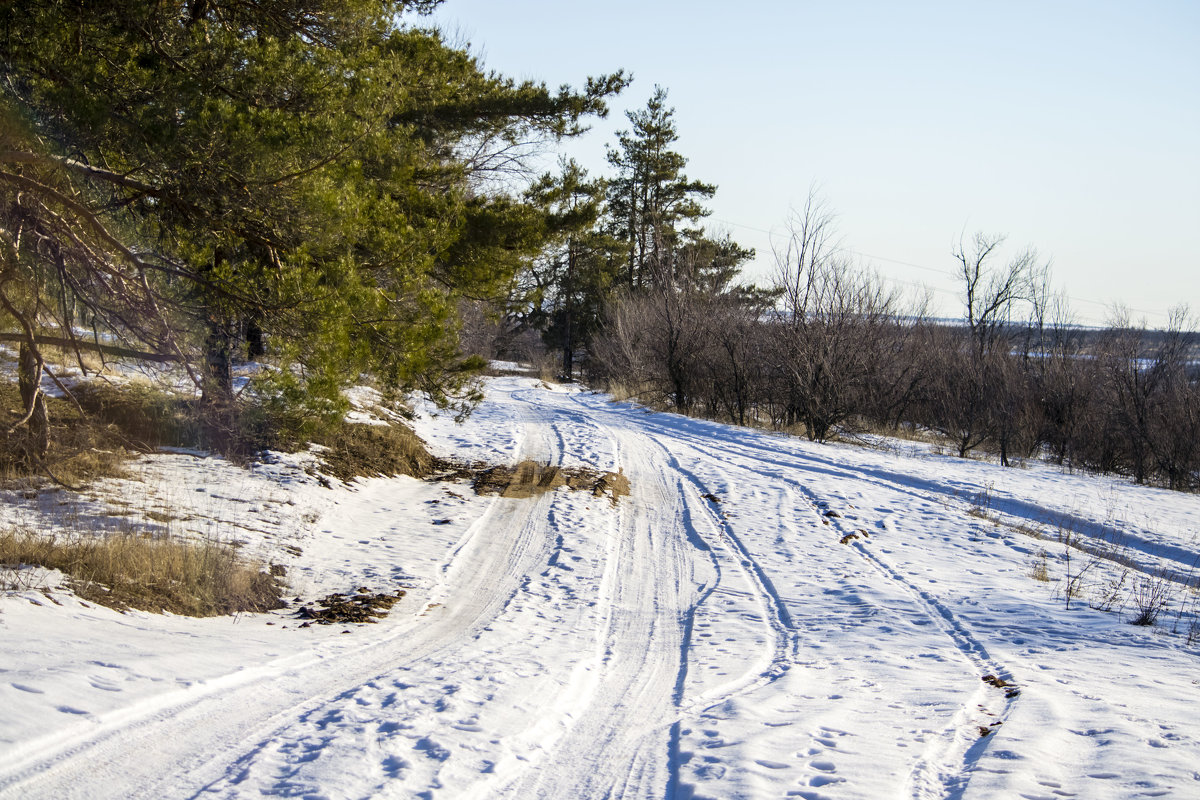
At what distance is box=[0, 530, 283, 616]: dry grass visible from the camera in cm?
513

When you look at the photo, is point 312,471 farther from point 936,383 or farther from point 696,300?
point 936,383

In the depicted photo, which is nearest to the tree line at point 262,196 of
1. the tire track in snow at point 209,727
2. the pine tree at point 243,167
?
the pine tree at point 243,167

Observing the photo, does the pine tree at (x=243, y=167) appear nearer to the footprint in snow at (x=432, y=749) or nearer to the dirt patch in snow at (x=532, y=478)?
the dirt patch in snow at (x=532, y=478)

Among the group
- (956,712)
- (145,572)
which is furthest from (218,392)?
(956,712)

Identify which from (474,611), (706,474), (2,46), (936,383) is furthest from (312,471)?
(936,383)

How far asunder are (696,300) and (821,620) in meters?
23.3

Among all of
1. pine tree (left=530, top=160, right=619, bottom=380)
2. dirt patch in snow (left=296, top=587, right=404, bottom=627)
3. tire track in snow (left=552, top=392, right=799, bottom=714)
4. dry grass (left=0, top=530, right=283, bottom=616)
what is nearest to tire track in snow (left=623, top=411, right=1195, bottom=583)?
tire track in snow (left=552, top=392, right=799, bottom=714)

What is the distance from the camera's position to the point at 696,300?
94.8ft

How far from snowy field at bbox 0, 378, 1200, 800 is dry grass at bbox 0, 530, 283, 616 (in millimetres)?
249

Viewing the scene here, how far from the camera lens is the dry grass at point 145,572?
513cm

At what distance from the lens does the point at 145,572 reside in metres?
Result: 5.43

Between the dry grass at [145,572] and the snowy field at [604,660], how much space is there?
0.25 meters

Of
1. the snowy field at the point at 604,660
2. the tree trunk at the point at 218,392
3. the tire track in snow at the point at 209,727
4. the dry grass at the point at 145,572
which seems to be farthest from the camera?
the tree trunk at the point at 218,392

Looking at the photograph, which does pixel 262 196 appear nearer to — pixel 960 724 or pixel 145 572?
pixel 145 572
